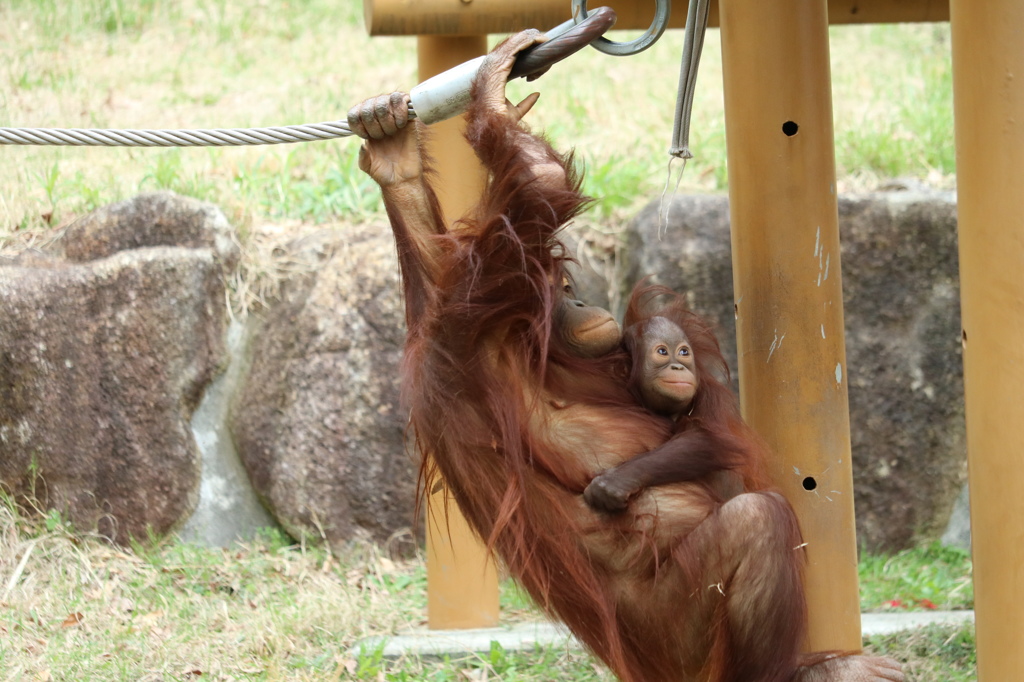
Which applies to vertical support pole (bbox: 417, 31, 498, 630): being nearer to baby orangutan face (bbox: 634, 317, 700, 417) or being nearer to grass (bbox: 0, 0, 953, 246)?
grass (bbox: 0, 0, 953, 246)

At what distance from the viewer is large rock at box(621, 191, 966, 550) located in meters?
4.94

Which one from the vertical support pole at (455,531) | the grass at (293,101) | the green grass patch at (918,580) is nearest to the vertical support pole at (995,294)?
the vertical support pole at (455,531)

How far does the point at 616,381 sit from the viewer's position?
286cm

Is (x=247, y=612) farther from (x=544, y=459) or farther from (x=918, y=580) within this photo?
(x=918, y=580)

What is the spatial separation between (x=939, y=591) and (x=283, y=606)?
8.88 feet

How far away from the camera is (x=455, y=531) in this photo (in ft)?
13.1

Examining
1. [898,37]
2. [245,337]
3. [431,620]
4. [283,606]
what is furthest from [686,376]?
[898,37]

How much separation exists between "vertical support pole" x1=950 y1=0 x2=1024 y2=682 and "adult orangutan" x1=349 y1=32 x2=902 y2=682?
0.33 metres

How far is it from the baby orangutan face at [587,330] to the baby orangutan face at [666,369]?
3.9 inches

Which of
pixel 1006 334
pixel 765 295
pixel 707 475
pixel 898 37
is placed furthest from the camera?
pixel 898 37

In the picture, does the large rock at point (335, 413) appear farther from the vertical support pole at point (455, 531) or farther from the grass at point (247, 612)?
the vertical support pole at point (455, 531)

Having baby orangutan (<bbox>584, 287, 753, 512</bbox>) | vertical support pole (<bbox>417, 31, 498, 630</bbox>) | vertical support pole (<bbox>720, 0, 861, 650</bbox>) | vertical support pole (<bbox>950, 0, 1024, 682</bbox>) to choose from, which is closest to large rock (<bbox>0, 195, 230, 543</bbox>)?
vertical support pole (<bbox>417, 31, 498, 630</bbox>)

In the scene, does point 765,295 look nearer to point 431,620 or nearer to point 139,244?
point 431,620

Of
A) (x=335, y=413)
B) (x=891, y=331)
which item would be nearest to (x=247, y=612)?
(x=335, y=413)
